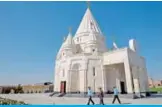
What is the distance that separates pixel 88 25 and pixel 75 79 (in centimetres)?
1208

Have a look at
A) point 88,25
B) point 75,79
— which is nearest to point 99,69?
point 75,79

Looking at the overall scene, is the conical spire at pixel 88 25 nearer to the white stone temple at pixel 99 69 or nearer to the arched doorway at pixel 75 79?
the white stone temple at pixel 99 69

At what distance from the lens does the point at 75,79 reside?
25266mm

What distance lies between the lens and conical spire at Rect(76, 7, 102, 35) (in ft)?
103

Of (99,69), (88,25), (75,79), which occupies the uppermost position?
(88,25)

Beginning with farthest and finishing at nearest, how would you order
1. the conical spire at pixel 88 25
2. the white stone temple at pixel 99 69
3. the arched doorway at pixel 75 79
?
the conical spire at pixel 88 25 < the arched doorway at pixel 75 79 < the white stone temple at pixel 99 69

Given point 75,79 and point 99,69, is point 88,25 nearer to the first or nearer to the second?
point 99,69

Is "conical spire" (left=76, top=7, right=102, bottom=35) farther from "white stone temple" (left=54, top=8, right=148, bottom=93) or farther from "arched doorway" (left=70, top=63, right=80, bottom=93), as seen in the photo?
"arched doorway" (left=70, top=63, right=80, bottom=93)

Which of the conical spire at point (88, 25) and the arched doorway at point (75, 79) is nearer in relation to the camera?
the arched doorway at point (75, 79)

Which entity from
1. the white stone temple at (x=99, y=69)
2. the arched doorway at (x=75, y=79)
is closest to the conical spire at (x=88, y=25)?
the white stone temple at (x=99, y=69)

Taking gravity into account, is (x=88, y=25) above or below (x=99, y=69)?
above

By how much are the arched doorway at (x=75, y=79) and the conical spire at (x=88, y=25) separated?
28.1 feet

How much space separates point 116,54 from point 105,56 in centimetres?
221

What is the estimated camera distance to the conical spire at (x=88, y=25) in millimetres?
31359
